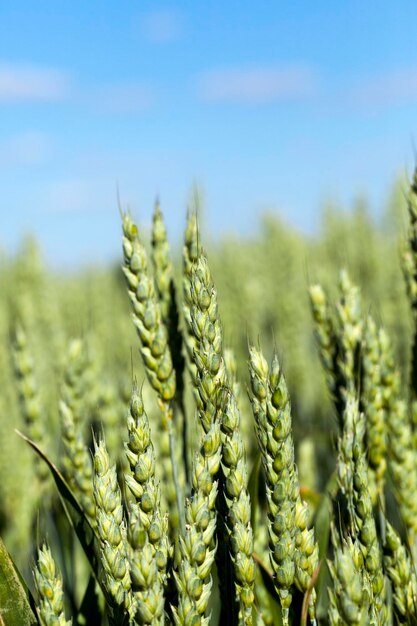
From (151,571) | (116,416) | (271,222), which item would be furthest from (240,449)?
(271,222)

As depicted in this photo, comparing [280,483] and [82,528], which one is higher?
[280,483]

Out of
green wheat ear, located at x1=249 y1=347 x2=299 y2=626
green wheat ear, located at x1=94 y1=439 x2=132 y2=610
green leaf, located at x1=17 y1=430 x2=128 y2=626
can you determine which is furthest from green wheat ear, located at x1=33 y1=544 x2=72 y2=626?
green wheat ear, located at x1=249 y1=347 x2=299 y2=626

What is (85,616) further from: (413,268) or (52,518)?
(413,268)

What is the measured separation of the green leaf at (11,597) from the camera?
1.09 meters

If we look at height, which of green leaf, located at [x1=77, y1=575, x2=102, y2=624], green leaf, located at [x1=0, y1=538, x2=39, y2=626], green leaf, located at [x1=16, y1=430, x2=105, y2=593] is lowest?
green leaf, located at [x1=77, y1=575, x2=102, y2=624]

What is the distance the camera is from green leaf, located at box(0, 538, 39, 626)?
109 centimetres

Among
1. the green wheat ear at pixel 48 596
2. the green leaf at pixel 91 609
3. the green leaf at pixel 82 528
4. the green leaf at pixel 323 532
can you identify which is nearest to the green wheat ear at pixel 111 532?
the green wheat ear at pixel 48 596

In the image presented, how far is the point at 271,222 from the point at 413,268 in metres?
5.81

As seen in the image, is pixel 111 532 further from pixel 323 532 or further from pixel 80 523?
pixel 323 532

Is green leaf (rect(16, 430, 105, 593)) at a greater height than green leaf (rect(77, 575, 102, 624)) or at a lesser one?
greater

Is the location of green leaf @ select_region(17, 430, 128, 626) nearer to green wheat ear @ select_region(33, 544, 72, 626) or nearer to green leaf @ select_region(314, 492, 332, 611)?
green wheat ear @ select_region(33, 544, 72, 626)

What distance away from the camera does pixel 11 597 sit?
1091mm

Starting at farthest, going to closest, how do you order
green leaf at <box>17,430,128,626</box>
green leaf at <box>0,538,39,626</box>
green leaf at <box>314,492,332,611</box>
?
green leaf at <box>314,492,332,611</box> < green leaf at <box>17,430,128,626</box> < green leaf at <box>0,538,39,626</box>

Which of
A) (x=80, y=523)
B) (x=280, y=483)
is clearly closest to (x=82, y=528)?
(x=80, y=523)
